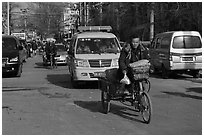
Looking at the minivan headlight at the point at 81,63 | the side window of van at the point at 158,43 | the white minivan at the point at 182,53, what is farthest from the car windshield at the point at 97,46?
the side window of van at the point at 158,43

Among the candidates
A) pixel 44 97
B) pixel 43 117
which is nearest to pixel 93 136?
pixel 43 117

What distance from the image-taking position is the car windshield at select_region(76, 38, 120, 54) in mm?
13717

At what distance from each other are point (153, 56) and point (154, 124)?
11368mm

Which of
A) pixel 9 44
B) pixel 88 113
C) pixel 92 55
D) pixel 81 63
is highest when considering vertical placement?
pixel 9 44

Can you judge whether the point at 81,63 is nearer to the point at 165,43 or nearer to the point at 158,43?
the point at 165,43

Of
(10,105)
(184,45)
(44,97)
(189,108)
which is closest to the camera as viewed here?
(189,108)

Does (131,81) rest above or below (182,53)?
below

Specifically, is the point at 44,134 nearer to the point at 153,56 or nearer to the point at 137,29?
the point at 153,56

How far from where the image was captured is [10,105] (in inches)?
392

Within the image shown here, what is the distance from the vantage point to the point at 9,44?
18.4 meters

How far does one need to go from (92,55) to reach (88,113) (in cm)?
470

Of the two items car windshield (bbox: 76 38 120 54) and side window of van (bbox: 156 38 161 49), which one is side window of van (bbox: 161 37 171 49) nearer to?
side window of van (bbox: 156 38 161 49)

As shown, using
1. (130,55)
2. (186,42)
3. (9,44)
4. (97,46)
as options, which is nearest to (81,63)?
(97,46)

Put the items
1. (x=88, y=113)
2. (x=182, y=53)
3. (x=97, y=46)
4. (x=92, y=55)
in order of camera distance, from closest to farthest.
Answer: (x=88, y=113), (x=92, y=55), (x=97, y=46), (x=182, y=53)
